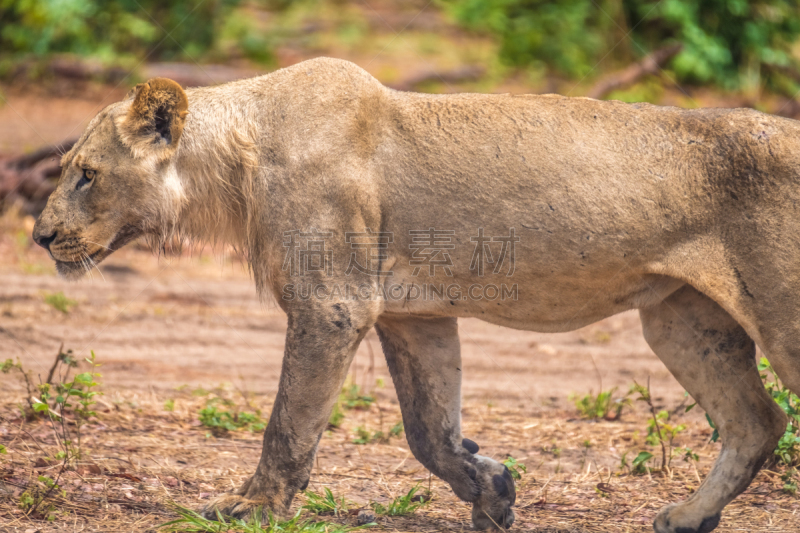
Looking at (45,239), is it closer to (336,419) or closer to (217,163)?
(217,163)

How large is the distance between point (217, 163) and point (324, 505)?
1772 millimetres

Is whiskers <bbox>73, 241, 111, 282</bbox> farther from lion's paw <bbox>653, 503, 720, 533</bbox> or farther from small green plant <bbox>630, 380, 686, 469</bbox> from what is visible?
small green plant <bbox>630, 380, 686, 469</bbox>

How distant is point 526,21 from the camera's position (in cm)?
1672

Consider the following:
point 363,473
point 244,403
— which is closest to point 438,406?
point 363,473

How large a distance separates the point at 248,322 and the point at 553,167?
5215mm

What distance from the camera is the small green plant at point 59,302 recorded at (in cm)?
824

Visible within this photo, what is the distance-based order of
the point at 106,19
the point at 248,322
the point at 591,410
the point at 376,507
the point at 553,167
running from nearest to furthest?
the point at 553,167 < the point at 376,507 < the point at 591,410 < the point at 248,322 < the point at 106,19

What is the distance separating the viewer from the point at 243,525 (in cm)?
395

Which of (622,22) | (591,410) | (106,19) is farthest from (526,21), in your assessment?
(591,410)

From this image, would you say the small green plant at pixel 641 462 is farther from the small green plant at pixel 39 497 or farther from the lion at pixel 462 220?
the small green plant at pixel 39 497

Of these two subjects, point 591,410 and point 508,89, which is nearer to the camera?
point 591,410

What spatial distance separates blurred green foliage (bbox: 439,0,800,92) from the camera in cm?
1577

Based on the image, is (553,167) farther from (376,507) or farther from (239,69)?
(239,69)

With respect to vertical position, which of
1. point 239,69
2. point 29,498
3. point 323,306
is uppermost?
point 239,69
